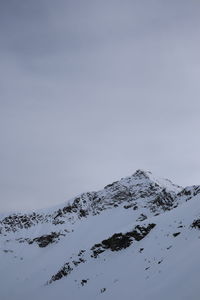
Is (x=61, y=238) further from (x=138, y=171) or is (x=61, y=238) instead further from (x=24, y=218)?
(x=138, y=171)

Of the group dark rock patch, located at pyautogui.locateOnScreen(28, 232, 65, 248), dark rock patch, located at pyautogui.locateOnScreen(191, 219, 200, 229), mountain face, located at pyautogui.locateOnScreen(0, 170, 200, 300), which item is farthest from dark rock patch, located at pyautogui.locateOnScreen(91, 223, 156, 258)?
dark rock patch, located at pyautogui.locateOnScreen(28, 232, 65, 248)

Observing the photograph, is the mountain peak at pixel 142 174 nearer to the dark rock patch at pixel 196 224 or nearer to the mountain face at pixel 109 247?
the mountain face at pixel 109 247

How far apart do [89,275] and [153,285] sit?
15159mm

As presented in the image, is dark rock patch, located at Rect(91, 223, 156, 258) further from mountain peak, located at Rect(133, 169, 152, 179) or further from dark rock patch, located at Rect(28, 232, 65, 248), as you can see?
mountain peak, located at Rect(133, 169, 152, 179)

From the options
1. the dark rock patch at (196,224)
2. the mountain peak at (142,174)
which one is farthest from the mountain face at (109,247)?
the dark rock patch at (196,224)

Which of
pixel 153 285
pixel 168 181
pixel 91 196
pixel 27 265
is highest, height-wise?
pixel 91 196

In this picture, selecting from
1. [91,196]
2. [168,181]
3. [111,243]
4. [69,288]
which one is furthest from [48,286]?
[168,181]

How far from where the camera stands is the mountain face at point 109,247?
22.9m

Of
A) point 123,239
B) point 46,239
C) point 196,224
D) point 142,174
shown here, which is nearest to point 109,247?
point 123,239

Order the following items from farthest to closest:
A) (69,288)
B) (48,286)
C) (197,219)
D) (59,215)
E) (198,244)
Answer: (59,215), (48,286), (69,288), (197,219), (198,244)

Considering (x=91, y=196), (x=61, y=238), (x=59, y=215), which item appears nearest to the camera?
(x=61, y=238)

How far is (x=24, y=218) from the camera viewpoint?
88312 mm

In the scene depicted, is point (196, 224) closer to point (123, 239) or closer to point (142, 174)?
point (123, 239)

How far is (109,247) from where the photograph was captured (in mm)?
40219
